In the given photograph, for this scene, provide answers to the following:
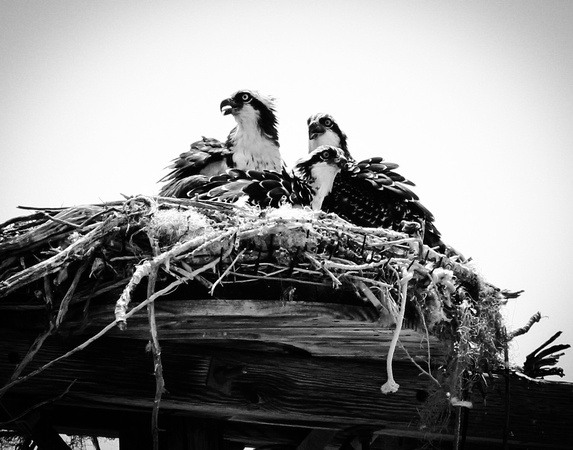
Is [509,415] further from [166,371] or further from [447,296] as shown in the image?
[166,371]

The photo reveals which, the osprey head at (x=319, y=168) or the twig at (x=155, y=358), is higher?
the osprey head at (x=319, y=168)

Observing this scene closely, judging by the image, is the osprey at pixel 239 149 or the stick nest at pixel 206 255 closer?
the stick nest at pixel 206 255

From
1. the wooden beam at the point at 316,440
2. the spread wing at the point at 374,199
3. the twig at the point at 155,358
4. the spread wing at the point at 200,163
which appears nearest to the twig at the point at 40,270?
the twig at the point at 155,358

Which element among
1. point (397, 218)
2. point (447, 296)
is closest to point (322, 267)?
point (447, 296)

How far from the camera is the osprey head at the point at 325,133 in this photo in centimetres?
766

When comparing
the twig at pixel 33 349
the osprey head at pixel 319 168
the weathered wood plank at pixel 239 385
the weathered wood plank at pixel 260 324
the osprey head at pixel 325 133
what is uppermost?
the osprey head at pixel 325 133

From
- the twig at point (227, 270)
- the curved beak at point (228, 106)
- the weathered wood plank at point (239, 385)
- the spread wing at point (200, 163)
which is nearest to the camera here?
the twig at point (227, 270)

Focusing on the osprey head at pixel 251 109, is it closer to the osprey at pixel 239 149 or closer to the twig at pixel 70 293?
the osprey at pixel 239 149

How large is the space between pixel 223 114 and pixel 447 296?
155 inches

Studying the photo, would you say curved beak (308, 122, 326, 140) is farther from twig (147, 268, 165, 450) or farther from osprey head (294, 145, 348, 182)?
twig (147, 268, 165, 450)

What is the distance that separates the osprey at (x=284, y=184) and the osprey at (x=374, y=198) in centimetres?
25

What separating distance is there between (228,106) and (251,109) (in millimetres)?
190

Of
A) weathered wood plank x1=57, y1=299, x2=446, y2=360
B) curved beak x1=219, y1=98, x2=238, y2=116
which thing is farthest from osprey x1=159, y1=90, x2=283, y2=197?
weathered wood plank x1=57, y1=299, x2=446, y2=360

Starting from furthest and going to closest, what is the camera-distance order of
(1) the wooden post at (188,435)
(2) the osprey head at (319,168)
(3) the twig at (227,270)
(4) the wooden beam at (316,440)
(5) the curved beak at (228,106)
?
(5) the curved beak at (228,106), (2) the osprey head at (319,168), (4) the wooden beam at (316,440), (1) the wooden post at (188,435), (3) the twig at (227,270)
